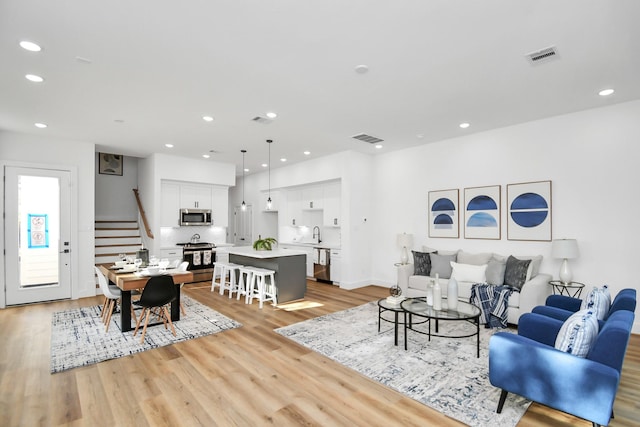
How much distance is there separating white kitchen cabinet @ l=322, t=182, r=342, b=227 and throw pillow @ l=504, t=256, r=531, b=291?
140 inches

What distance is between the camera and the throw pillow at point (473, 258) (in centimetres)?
521

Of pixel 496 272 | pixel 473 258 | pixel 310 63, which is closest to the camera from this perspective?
pixel 310 63

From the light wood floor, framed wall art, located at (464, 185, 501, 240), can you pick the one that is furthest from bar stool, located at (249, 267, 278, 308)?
framed wall art, located at (464, 185, 501, 240)

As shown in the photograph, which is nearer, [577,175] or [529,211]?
[577,175]

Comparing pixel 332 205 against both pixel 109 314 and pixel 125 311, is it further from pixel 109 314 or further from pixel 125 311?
pixel 109 314

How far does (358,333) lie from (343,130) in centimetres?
326

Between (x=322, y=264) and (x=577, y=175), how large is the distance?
5.00 metres

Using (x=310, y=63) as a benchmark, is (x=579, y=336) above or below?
below

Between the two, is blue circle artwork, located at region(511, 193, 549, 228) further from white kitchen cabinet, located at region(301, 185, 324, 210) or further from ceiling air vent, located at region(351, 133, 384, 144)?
white kitchen cabinet, located at region(301, 185, 324, 210)

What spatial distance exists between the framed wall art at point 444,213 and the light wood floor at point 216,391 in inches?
111

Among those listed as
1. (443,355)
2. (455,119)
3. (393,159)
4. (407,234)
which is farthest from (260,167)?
(443,355)

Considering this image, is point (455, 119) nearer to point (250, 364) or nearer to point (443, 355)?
point (443, 355)

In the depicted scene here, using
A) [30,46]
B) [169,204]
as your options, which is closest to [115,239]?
[169,204]

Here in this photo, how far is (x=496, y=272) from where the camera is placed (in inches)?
187
